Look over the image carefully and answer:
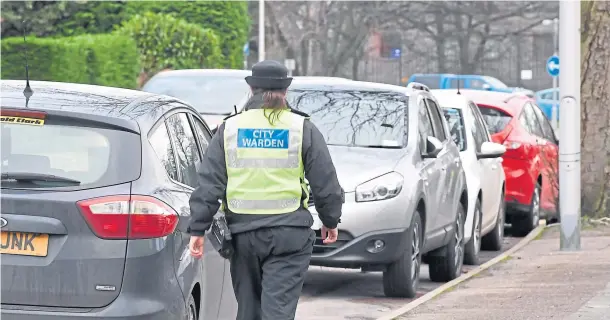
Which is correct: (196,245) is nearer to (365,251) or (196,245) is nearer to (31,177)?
(31,177)

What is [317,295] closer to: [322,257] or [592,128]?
[322,257]

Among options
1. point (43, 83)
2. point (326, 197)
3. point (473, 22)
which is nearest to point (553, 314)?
point (326, 197)

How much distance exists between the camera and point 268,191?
20.4ft

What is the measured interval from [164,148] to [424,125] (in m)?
5.29

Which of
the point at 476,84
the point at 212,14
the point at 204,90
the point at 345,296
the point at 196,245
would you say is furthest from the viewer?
the point at 476,84

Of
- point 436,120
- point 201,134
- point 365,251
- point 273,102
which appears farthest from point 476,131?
point 273,102

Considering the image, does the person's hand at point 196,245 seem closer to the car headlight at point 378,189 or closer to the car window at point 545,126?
the car headlight at point 378,189

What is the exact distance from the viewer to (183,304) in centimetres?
626

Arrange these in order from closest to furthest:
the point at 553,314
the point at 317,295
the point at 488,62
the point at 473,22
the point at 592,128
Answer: the point at 553,314 → the point at 317,295 → the point at 592,128 → the point at 473,22 → the point at 488,62

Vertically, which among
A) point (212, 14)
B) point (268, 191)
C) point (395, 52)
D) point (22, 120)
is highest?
point (212, 14)

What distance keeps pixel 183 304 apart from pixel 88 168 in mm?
743

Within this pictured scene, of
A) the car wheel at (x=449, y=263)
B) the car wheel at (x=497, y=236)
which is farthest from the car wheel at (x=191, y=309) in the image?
the car wheel at (x=497, y=236)

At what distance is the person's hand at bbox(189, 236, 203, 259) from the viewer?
6152 millimetres

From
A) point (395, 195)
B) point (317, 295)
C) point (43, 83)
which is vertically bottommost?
point (317, 295)
